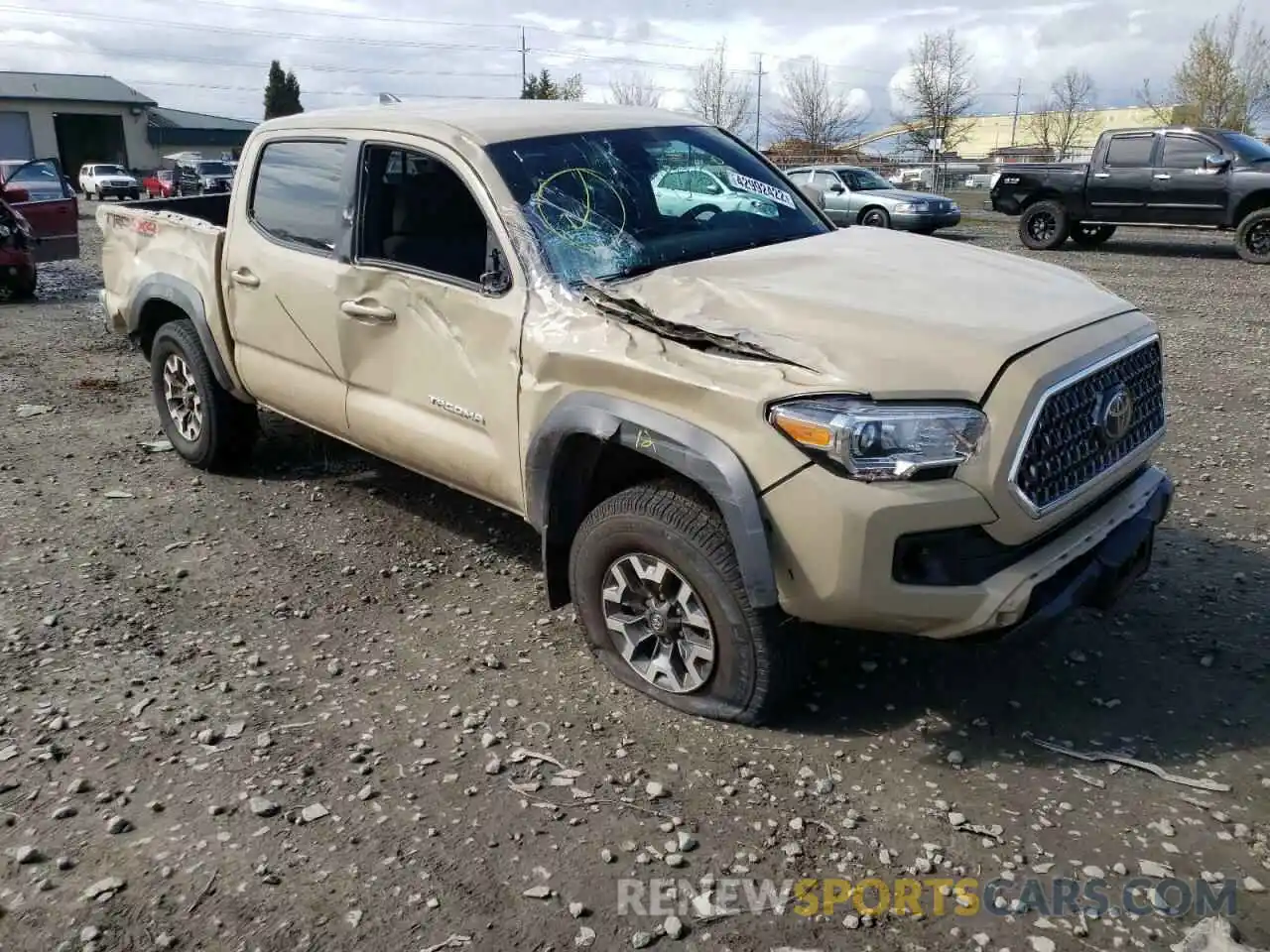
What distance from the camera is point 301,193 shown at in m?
4.76

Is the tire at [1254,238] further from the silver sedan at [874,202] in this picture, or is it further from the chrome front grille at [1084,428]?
the chrome front grille at [1084,428]

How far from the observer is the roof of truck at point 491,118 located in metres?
Result: 4.10

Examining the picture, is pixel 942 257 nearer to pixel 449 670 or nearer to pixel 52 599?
pixel 449 670

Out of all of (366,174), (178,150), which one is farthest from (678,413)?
(178,150)

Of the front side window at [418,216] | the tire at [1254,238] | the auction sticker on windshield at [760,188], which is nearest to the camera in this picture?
the front side window at [418,216]

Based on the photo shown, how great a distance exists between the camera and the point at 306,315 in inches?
182

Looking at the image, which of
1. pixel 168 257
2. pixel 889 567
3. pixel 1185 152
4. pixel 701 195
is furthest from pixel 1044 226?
pixel 889 567

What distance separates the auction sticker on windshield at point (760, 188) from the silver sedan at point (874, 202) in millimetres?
15566

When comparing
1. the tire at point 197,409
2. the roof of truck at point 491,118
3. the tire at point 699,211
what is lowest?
the tire at point 197,409

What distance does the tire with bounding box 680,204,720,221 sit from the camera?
13.5 ft

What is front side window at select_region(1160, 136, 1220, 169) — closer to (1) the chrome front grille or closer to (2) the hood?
(2) the hood

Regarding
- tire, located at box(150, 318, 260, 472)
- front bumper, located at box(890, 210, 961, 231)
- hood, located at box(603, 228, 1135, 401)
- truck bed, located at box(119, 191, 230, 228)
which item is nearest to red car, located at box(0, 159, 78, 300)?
truck bed, located at box(119, 191, 230, 228)

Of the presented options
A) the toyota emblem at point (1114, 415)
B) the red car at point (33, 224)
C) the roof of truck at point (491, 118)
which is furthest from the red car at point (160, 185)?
the toyota emblem at point (1114, 415)

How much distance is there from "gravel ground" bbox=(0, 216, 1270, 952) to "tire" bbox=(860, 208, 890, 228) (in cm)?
1593
